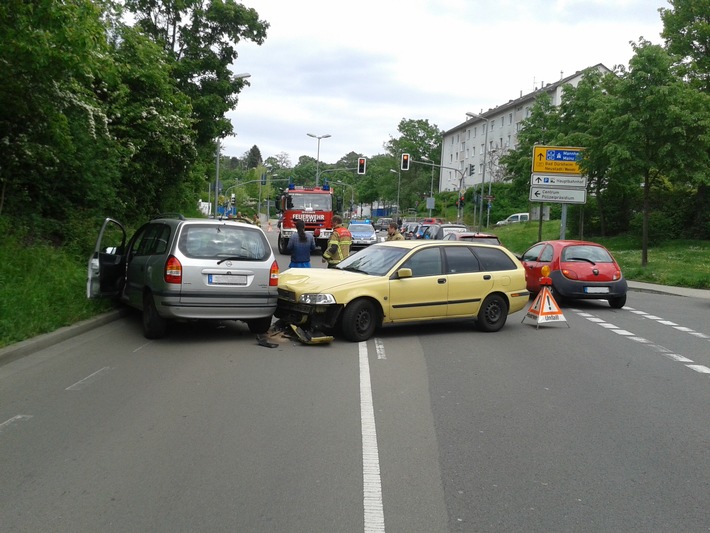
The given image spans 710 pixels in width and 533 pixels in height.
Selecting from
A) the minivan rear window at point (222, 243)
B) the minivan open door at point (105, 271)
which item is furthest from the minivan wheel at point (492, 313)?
the minivan open door at point (105, 271)

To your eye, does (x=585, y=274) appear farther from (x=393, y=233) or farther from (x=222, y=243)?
(x=222, y=243)

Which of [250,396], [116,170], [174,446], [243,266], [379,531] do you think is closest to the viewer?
[379,531]

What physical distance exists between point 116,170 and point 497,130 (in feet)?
220

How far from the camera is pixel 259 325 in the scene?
1023 cm

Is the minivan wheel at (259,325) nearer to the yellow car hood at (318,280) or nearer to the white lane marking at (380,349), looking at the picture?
the yellow car hood at (318,280)

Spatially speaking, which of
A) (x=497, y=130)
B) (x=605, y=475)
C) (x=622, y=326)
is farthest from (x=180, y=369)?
(x=497, y=130)

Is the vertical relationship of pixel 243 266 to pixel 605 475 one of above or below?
above

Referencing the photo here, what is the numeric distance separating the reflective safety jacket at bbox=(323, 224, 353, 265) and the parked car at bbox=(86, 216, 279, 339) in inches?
122

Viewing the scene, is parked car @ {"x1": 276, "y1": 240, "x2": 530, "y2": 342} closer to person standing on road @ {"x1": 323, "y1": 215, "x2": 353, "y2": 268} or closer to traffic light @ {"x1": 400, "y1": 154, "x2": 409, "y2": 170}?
person standing on road @ {"x1": 323, "y1": 215, "x2": 353, "y2": 268}

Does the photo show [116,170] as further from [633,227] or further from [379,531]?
[633,227]

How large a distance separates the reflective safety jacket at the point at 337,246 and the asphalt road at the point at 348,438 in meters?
3.69

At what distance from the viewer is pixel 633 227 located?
112 feet

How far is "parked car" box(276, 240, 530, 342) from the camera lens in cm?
973

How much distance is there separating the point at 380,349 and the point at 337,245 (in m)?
4.04
